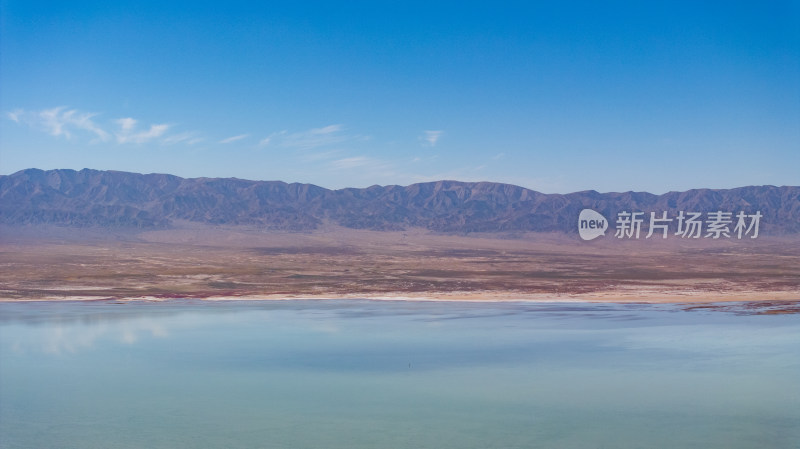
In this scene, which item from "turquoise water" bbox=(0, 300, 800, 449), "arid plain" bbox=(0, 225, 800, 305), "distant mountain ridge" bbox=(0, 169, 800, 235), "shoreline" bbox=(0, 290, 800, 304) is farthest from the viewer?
"distant mountain ridge" bbox=(0, 169, 800, 235)

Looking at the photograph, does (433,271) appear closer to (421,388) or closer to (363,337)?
(363,337)

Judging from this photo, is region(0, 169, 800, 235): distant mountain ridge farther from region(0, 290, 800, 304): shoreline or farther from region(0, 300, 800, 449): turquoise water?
region(0, 300, 800, 449): turquoise water

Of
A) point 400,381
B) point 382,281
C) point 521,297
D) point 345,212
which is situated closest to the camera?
point 400,381

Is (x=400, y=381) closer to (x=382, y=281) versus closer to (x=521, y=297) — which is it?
(x=521, y=297)

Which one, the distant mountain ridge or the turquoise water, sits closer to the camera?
the turquoise water

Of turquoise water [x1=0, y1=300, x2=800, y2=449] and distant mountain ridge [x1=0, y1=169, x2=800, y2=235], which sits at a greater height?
distant mountain ridge [x1=0, y1=169, x2=800, y2=235]

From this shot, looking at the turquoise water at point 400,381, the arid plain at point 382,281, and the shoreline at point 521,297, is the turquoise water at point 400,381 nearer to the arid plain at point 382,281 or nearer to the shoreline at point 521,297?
the shoreline at point 521,297

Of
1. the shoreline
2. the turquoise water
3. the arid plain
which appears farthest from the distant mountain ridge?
the turquoise water

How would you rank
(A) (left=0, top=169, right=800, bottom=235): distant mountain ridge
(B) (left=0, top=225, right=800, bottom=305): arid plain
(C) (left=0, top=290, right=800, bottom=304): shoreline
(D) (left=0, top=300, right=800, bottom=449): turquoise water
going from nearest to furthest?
(D) (left=0, top=300, right=800, bottom=449): turquoise water, (C) (left=0, top=290, right=800, bottom=304): shoreline, (B) (left=0, top=225, right=800, bottom=305): arid plain, (A) (left=0, top=169, right=800, bottom=235): distant mountain ridge

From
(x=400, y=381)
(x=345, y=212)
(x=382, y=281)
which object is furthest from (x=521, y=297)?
(x=345, y=212)
